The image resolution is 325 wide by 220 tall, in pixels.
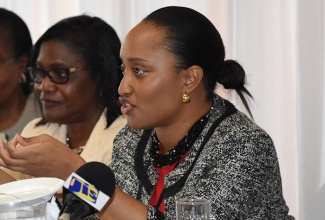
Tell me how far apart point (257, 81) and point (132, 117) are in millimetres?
1099

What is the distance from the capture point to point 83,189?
1.20 m

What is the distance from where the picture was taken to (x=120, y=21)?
3281 millimetres

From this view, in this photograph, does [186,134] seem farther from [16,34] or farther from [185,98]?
[16,34]

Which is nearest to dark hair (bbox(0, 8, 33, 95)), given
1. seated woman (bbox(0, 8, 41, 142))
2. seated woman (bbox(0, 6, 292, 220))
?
seated woman (bbox(0, 8, 41, 142))

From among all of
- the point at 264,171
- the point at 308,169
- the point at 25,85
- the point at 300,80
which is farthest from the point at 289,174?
the point at 25,85

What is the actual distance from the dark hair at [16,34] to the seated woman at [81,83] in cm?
42

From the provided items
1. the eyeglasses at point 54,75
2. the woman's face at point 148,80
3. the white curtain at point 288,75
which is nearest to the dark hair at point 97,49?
the eyeglasses at point 54,75

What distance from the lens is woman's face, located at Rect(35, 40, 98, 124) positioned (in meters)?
2.76

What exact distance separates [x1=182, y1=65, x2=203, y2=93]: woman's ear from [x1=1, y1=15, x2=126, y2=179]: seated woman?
0.75 metres

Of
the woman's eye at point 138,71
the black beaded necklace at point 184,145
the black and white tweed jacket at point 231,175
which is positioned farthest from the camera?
the black beaded necklace at point 184,145

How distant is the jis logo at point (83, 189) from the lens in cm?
119

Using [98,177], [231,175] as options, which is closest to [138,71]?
[231,175]

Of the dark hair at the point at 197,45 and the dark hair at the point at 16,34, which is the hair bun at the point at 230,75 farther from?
the dark hair at the point at 16,34

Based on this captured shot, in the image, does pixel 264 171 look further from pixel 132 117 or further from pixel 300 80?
pixel 300 80
